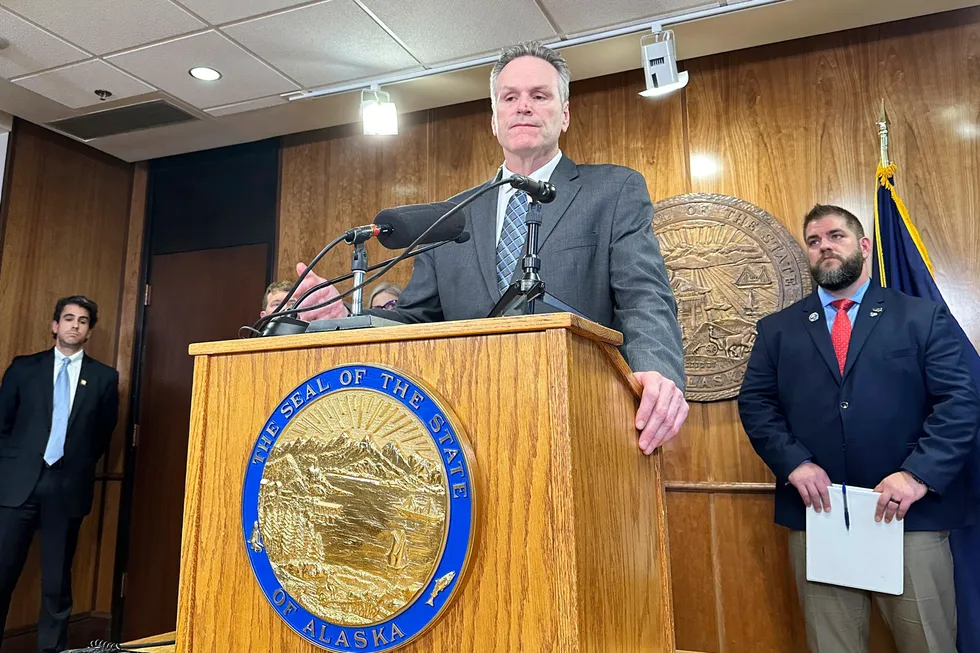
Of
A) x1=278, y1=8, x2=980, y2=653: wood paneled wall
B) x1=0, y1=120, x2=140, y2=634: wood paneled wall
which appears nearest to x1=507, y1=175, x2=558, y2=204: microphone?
x1=278, y1=8, x2=980, y2=653: wood paneled wall

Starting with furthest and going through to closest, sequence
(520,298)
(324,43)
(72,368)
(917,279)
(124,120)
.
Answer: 1. (124,120)
2. (72,368)
3. (324,43)
4. (917,279)
5. (520,298)

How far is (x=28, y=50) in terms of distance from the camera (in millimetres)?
3080

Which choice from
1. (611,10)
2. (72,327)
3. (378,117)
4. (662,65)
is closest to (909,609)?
(662,65)

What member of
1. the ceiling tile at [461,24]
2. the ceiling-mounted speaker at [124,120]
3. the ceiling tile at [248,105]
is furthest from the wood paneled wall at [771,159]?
the ceiling-mounted speaker at [124,120]

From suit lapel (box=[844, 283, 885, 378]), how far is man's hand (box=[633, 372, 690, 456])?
1758 mm

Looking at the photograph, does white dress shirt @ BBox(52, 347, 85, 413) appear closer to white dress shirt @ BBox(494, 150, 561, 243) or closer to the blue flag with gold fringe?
white dress shirt @ BBox(494, 150, 561, 243)

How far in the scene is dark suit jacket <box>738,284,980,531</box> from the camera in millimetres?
2217

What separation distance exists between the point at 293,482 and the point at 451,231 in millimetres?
385

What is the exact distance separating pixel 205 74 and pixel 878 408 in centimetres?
314

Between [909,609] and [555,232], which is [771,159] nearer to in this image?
[909,609]

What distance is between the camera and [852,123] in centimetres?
308

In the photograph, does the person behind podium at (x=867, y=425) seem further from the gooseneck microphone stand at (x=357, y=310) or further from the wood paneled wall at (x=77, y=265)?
the wood paneled wall at (x=77, y=265)

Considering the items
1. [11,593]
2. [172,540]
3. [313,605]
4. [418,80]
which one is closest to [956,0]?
[418,80]

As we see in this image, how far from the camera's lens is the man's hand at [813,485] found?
90.7 inches
